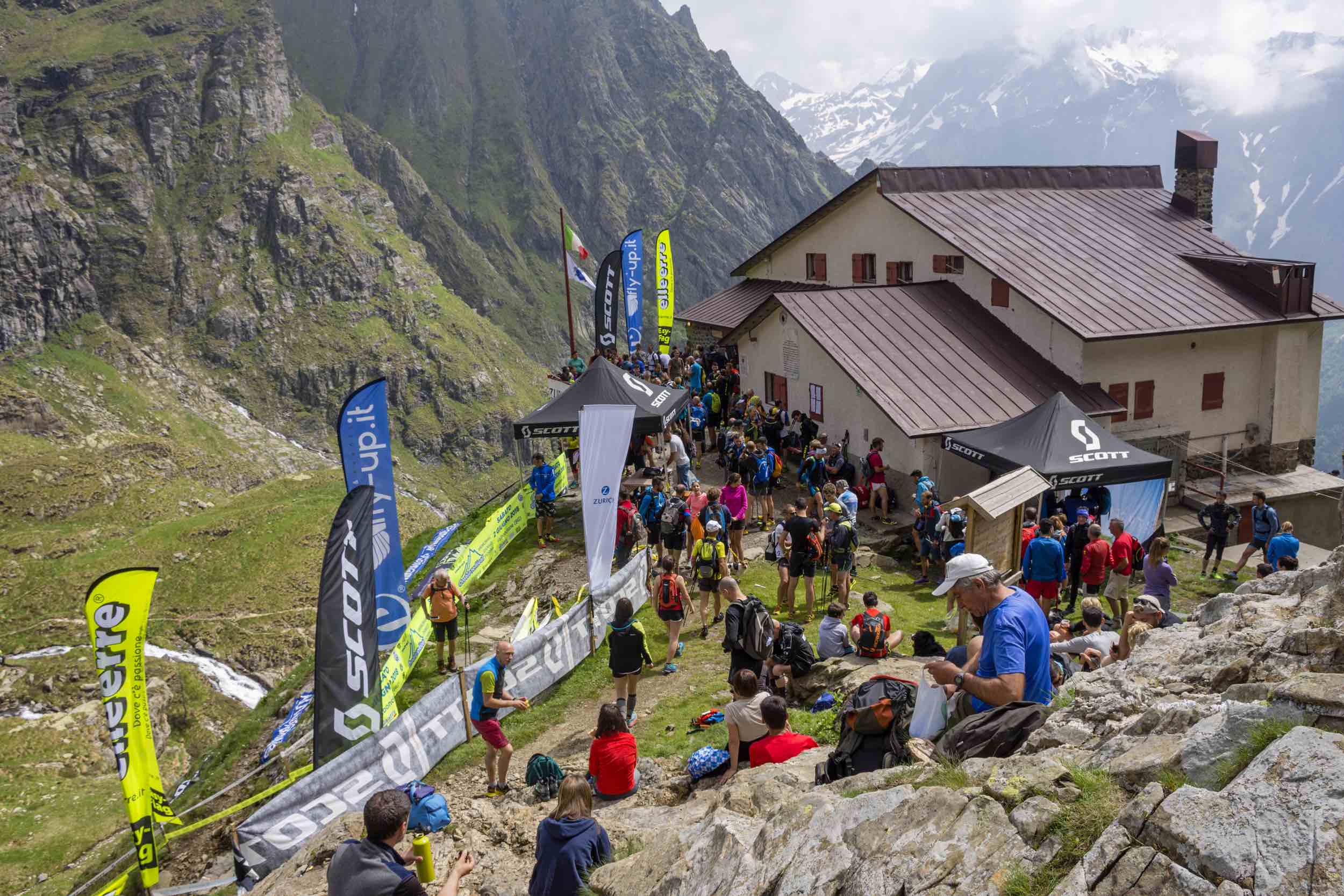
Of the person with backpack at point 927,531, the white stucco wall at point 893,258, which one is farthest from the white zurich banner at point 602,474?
the white stucco wall at point 893,258

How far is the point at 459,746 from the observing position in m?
14.1

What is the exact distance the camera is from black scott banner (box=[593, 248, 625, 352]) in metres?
32.2

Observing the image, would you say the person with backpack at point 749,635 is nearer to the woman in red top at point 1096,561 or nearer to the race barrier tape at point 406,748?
the race barrier tape at point 406,748

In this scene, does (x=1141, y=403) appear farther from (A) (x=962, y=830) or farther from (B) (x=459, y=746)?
(A) (x=962, y=830)

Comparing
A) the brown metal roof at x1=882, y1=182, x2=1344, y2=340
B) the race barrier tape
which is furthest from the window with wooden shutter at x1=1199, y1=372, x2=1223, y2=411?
the race barrier tape

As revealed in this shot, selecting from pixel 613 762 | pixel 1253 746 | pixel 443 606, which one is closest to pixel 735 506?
pixel 443 606

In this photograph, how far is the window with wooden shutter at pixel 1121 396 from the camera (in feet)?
92.2

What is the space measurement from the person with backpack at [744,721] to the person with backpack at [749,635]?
85.2 inches

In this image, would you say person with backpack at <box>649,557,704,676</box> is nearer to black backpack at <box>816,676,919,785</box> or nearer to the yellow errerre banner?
black backpack at <box>816,676,919,785</box>

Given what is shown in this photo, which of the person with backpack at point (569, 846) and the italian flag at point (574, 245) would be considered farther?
the italian flag at point (574, 245)

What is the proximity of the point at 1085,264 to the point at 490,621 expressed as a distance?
73.1ft

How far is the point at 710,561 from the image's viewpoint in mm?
15867

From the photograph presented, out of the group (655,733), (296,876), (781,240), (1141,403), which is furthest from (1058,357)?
(296,876)

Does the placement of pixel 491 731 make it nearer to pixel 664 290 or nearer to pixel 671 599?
pixel 671 599
